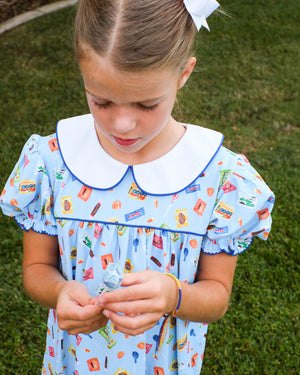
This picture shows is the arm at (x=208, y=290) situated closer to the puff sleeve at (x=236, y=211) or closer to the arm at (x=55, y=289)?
the puff sleeve at (x=236, y=211)

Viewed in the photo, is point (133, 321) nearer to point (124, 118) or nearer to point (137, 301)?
point (137, 301)

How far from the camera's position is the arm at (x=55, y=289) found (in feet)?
4.64

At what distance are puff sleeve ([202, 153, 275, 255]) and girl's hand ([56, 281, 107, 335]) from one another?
45 cm

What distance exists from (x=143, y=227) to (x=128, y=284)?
0.26 meters

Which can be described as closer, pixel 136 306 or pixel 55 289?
pixel 136 306

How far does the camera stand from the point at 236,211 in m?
1.62

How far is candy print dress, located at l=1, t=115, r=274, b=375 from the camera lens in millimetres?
1597

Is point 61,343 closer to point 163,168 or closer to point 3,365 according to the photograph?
point 163,168

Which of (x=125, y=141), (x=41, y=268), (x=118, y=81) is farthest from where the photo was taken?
(x=41, y=268)

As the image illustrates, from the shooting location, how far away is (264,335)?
3.02 meters

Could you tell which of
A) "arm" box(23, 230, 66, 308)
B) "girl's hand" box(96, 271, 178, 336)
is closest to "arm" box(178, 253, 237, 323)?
"girl's hand" box(96, 271, 178, 336)

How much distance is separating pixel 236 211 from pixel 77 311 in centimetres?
63


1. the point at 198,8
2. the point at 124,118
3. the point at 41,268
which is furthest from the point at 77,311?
the point at 198,8

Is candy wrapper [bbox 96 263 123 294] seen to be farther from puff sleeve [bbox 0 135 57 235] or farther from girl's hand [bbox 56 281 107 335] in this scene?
puff sleeve [bbox 0 135 57 235]
